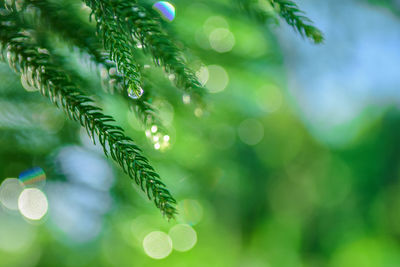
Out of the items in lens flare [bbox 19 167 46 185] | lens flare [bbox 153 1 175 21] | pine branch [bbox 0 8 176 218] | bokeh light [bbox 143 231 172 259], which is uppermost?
lens flare [bbox 153 1 175 21]

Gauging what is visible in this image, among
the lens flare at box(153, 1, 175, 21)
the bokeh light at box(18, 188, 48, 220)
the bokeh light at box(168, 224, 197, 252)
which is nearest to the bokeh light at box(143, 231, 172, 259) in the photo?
the bokeh light at box(168, 224, 197, 252)

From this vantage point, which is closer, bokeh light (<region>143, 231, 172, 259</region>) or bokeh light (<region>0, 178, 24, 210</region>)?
bokeh light (<region>0, 178, 24, 210</region>)

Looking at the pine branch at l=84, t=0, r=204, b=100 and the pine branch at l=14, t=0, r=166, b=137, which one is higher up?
the pine branch at l=84, t=0, r=204, b=100

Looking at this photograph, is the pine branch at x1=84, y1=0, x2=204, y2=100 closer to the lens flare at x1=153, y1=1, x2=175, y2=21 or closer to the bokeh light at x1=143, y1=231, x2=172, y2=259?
the lens flare at x1=153, y1=1, x2=175, y2=21

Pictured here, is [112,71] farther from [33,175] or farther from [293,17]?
[33,175]

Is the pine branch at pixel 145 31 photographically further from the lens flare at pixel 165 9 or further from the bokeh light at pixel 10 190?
the bokeh light at pixel 10 190

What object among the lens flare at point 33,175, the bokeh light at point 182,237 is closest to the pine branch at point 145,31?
the lens flare at point 33,175

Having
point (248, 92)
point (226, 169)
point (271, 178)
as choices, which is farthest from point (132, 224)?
point (271, 178)
